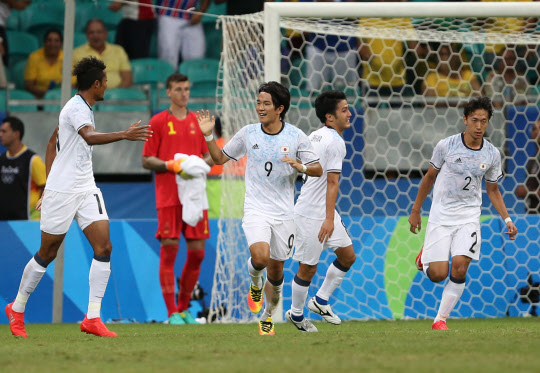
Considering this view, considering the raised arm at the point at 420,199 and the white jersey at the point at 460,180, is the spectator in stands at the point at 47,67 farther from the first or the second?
the white jersey at the point at 460,180

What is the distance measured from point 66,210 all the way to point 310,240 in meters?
2.18

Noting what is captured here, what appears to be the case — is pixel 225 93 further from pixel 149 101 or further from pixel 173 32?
pixel 173 32

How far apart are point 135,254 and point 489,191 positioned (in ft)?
12.7

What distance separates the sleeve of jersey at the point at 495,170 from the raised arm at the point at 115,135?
3.27 meters

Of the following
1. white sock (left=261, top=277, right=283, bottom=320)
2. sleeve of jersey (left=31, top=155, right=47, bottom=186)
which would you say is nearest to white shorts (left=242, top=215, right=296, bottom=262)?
white sock (left=261, top=277, right=283, bottom=320)

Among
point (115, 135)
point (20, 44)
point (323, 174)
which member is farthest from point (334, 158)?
point (20, 44)

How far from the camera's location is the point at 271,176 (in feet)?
23.1

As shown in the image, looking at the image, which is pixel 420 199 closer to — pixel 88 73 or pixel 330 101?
pixel 330 101

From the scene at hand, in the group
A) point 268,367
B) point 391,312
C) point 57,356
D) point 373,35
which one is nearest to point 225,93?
point 373,35

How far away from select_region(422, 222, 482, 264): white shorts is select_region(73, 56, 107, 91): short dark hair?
3236mm

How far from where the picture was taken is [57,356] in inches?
214

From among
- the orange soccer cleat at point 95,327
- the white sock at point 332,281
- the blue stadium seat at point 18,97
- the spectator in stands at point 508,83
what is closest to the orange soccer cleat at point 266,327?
the orange soccer cleat at point 95,327

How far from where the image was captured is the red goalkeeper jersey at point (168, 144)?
361 inches

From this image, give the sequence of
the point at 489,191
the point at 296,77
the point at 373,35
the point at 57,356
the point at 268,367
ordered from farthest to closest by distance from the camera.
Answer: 1. the point at 296,77
2. the point at 373,35
3. the point at 489,191
4. the point at 57,356
5. the point at 268,367
